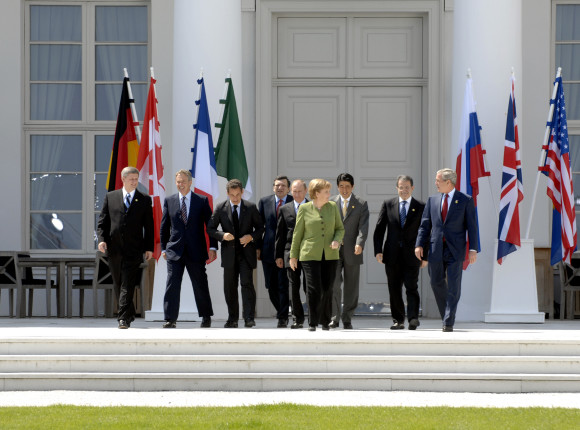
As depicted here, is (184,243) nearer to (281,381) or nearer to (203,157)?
(203,157)

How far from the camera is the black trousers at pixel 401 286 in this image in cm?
1281

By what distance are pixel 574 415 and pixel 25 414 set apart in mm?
3971

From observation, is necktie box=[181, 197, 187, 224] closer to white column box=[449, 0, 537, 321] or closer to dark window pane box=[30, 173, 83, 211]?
white column box=[449, 0, 537, 321]

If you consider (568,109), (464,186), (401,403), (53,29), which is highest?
(53,29)

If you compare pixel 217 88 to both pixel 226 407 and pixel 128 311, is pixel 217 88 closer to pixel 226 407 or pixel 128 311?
pixel 128 311

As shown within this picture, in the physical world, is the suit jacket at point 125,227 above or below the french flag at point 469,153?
below

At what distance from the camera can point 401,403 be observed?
9.63 m

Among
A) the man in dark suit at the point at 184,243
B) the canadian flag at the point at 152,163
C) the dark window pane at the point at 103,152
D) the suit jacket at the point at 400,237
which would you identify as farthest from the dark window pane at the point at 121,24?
the suit jacket at the point at 400,237

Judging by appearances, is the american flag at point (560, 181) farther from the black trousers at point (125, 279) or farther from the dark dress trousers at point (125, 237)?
the black trousers at point (125, 279)

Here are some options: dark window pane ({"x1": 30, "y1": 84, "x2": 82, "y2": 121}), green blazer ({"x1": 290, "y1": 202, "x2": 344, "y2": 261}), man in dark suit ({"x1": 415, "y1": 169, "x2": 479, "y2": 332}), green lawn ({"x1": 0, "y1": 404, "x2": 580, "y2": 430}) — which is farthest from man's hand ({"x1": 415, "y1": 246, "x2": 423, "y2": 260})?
dark window pane ({"x1": 30, "y1": 84, "x2": 82, "y2": 121})

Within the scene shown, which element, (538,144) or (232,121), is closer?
(232,121)

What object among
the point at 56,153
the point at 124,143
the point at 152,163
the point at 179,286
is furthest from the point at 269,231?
the point at 56,153

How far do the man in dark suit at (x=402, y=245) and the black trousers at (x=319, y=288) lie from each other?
0.70m

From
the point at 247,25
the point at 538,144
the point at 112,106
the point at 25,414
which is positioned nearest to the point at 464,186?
the point at 538,144
